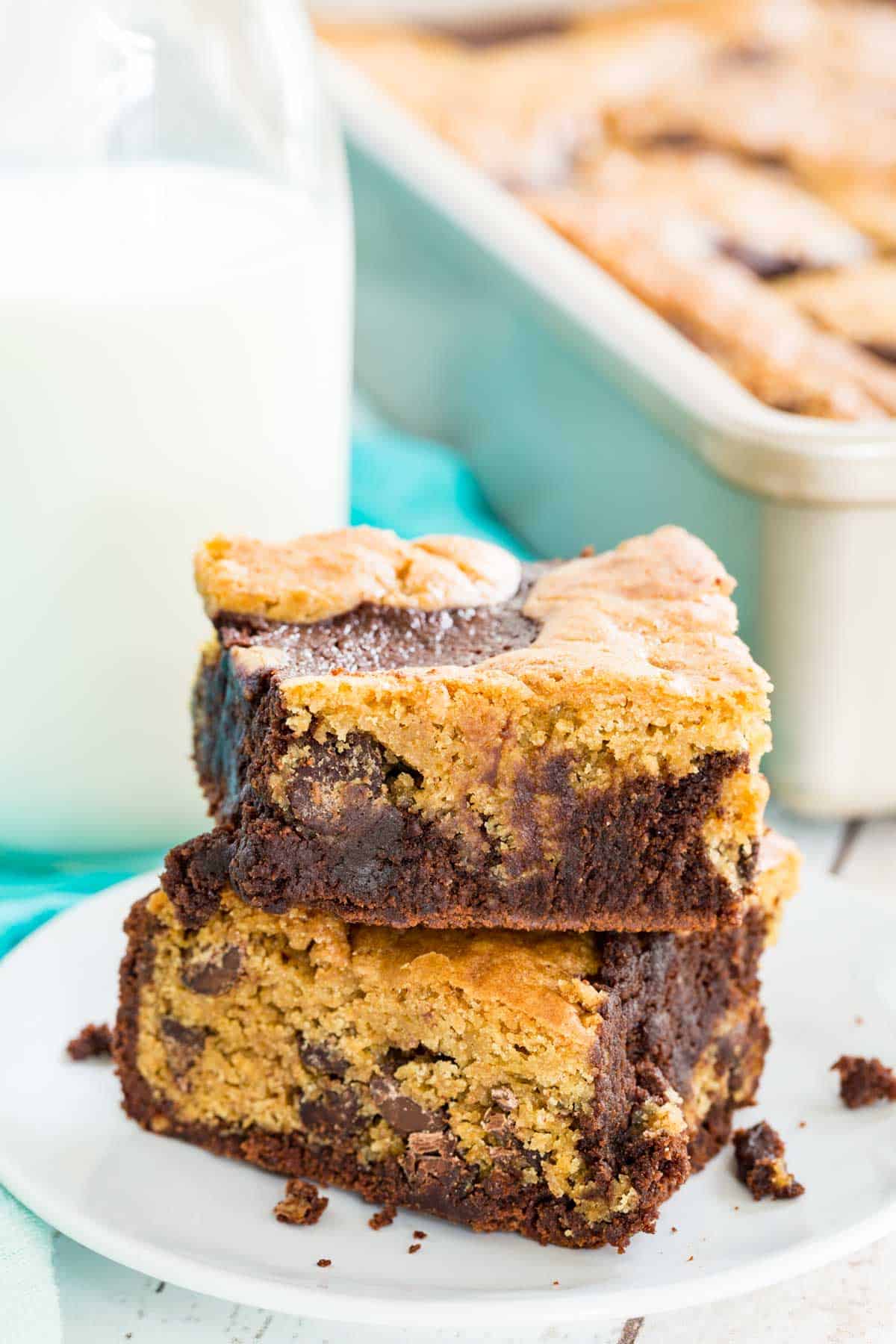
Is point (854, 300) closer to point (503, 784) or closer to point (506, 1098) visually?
point (503, 784)

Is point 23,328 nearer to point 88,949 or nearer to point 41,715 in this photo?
point 41,715

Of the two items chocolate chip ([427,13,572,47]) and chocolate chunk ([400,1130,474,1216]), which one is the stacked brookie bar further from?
chocolate chip ([427,13,572,47])

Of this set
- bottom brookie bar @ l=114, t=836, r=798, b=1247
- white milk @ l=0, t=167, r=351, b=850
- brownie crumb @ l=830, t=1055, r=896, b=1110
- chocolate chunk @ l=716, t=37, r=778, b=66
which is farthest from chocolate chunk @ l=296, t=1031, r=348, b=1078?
chocolate chunk @ l=716, t=37, r=778, b=66

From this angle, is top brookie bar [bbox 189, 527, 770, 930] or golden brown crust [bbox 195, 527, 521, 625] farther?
golden brown crust [bbox 195, 527, 521, 625]

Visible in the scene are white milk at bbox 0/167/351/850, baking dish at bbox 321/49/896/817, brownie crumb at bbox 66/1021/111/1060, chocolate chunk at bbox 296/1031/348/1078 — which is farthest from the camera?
baking dish at bbox 321/49/896/817

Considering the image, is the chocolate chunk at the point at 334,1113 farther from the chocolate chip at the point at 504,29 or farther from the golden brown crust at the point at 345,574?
the chocolate chip at the point at 504,29

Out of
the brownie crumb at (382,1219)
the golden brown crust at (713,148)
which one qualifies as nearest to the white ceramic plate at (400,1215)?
the brownie crumb at (382,1219)
